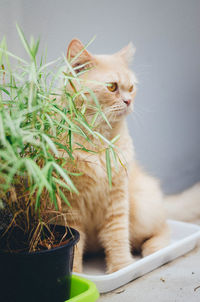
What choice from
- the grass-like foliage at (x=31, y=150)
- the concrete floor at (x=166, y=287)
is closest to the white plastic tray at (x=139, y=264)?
the concrete floor at (x=166, y=287)

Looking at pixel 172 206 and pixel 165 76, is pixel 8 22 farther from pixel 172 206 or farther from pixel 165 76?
pixel 172 206

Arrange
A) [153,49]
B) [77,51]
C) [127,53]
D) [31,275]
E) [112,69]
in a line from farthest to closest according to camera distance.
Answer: [153,49]
[127,53]
[112,69]
[77,51]
[31,275]

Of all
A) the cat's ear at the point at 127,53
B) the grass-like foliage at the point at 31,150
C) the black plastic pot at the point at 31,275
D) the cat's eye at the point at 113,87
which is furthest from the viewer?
the cat's ear at the point at 127,53

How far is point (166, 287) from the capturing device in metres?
1.21

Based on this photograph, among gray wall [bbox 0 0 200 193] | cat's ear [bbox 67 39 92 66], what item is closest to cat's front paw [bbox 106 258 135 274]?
cat's ear [bbox 67 39 92 66]

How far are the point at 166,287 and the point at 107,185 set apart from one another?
0.42 metres

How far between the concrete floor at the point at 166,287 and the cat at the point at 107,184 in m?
0.10

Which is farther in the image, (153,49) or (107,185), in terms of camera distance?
(153,49)

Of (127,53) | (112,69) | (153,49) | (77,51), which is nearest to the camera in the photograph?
(77,51)

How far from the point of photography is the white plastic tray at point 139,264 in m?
1.17

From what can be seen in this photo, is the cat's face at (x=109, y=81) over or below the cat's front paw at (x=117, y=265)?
over

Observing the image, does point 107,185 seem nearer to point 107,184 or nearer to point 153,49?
point 107,184

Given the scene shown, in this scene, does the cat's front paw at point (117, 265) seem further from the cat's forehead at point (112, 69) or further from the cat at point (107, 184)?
the cat's forehead at point (112, 69)

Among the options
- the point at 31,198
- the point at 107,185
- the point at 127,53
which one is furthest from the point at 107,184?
the point at 127,53
